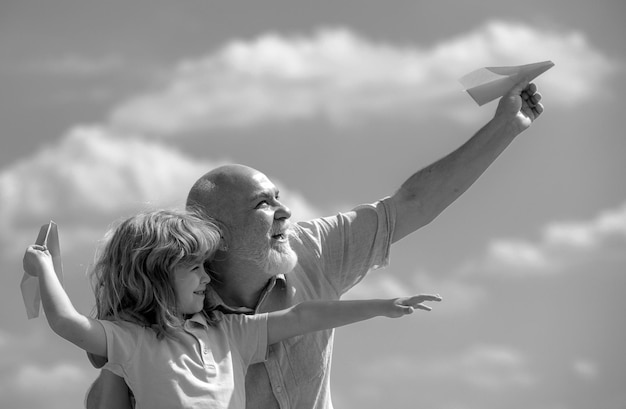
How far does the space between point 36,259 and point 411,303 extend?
1697 mm

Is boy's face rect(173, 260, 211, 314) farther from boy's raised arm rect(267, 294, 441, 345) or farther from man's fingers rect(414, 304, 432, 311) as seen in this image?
man's fingers rect(414, 304, 432, 311)

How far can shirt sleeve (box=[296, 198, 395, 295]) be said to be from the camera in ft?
17.3

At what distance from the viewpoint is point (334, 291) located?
Answer: 209 inches

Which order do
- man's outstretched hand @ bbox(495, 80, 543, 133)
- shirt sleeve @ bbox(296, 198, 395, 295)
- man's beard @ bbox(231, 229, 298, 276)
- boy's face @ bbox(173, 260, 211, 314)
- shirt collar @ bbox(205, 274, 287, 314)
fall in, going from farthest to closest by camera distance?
1. man's outstretched hand @ bbox(495, 80, 543, 133)
2. shirt sleeve @ bbox(296, 198, 395, 295)
3. man's beard @ bbox(231, 229, 298, 276)
4. shirt collar @ bbox(205, 274, 287, 314)
5. boy's face @ bbox(173, 260, 211, 314)

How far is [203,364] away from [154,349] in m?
0.23

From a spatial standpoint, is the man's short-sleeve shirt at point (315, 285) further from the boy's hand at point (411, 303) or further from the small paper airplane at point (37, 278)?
the small paper airplane at point (37, 278)

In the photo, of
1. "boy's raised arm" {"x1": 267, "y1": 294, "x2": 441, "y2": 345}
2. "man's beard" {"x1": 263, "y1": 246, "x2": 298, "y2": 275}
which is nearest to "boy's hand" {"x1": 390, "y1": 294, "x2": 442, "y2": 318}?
"boy's raised arm" {"x1": 267, "y1": 294, "x2": 441, "y2": 345}

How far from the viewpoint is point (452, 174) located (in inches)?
212

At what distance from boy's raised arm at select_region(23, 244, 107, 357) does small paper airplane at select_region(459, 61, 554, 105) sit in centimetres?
254

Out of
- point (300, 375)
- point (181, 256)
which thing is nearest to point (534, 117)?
point (300, 375)

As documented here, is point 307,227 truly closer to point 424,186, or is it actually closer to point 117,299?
point 424,186

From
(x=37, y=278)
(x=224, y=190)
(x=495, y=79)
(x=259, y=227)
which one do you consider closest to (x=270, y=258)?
(x=259, y=227)

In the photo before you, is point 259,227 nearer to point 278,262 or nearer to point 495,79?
point 278,262

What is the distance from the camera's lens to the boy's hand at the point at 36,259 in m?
4.25
